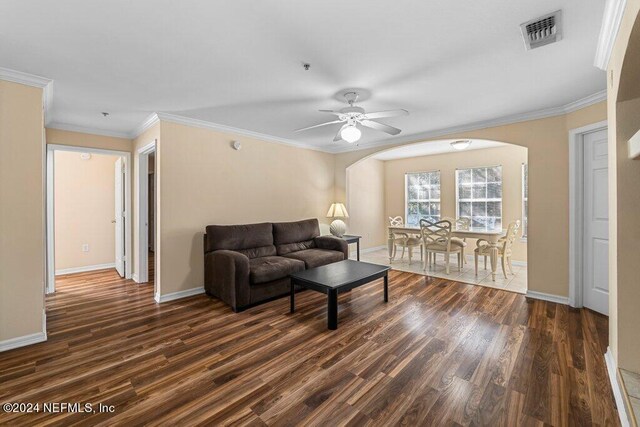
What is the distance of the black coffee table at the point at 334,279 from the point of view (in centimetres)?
283

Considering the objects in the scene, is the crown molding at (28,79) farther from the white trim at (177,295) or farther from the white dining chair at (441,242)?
the white dining chair at (441,242)

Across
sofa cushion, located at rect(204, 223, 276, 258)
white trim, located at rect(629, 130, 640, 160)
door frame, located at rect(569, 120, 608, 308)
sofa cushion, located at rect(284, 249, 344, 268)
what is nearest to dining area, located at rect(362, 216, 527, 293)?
door frame, located at rect(569, 120, 608, 308)

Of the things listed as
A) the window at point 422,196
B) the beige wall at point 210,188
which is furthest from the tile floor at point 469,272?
the beige wall at point 210,188

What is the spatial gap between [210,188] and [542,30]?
3938 mm

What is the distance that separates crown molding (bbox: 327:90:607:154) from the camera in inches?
126

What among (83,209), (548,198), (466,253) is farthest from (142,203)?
(466,253)

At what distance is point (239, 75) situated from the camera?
2.62 m

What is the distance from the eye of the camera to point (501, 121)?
3996 millimetres

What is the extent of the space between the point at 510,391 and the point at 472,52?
2.49 m

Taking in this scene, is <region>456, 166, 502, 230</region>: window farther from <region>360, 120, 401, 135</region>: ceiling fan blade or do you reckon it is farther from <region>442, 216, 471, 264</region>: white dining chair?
<region>360, 120, 401, 135</region>: ceiling fan blade

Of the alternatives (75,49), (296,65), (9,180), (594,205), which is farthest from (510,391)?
(9,180)

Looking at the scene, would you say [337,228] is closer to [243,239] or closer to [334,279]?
[243,239]

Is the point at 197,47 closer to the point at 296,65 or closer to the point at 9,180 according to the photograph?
the point at 296,65

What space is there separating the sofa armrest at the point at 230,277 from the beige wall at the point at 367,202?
11.2 feet
